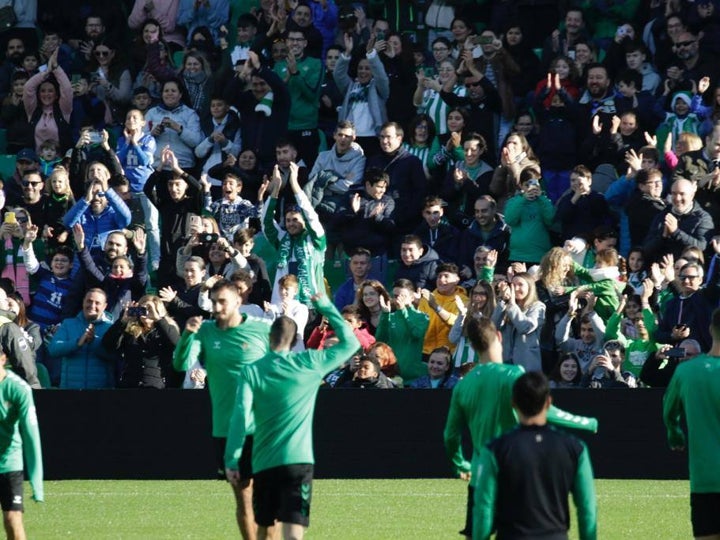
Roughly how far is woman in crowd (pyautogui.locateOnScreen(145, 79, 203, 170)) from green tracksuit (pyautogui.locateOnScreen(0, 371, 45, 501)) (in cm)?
1067

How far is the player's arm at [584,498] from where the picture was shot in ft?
23.3

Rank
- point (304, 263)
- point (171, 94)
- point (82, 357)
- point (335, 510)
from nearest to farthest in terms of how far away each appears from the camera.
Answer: point (335, 510), point (82, 357), point (304, 263), point (171, 94)

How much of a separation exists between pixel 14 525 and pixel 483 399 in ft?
11.0

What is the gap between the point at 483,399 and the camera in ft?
30.2

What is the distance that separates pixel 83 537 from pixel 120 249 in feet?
19.9

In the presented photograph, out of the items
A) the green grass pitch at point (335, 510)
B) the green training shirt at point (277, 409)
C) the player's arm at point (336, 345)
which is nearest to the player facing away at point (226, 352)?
the player's arm at point (336, 345)

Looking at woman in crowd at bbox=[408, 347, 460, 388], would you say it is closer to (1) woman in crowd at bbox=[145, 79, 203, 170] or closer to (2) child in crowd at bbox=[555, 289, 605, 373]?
(2) child in crowd at bbox=[555, 289, 605, 373]

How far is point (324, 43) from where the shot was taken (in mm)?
21766

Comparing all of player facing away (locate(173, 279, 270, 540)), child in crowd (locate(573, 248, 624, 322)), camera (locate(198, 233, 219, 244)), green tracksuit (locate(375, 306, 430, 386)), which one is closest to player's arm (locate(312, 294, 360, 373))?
player facing away (locate(173, 279, 270, 540))

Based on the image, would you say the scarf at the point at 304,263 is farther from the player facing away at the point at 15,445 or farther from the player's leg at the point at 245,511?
the player facing away at the point at 15,445

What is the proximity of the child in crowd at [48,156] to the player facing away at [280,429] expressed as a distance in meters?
11.7

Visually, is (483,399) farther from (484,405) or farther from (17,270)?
(17,270)

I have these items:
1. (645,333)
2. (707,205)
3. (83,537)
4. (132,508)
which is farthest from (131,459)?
(707,205)

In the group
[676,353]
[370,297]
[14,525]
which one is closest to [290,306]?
[370,297]
